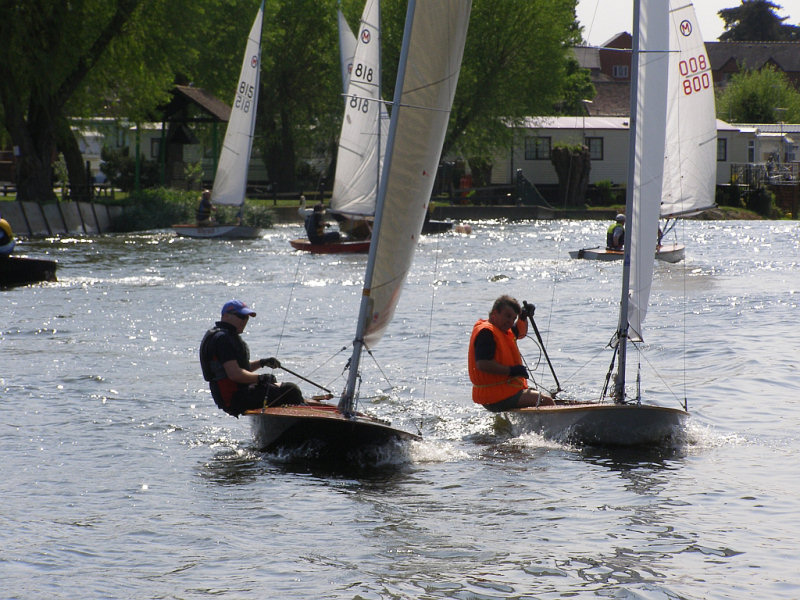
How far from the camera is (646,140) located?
1207 centimetres

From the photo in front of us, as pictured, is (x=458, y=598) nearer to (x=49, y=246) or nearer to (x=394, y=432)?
(x=394, y=432)

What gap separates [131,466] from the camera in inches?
439

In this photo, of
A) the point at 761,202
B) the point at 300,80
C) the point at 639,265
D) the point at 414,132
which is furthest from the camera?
the point at 761,202

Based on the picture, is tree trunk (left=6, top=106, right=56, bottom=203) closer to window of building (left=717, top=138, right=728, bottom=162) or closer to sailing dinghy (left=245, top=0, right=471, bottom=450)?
sailing dinghy (left=245, top=0, right=471, bottom=450)

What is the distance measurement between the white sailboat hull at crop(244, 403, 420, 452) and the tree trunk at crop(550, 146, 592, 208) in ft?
172

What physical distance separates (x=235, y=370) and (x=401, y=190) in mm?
2232

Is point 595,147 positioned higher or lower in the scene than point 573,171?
higher

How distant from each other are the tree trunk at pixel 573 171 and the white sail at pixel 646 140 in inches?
1984

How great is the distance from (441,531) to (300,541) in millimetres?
1073

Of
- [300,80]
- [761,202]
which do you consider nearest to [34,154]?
[300,80]

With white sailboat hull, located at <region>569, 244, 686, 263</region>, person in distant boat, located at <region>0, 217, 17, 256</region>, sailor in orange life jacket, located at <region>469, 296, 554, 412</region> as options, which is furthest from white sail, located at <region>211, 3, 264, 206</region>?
sailor in orange life jacket, located at <region>469, 296, 554, 412</region>

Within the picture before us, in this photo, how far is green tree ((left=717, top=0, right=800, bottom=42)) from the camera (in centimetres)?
12825

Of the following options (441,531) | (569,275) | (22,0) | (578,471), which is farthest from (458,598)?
(22,0)

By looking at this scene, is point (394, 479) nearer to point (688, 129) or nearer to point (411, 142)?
point (411, 142)
